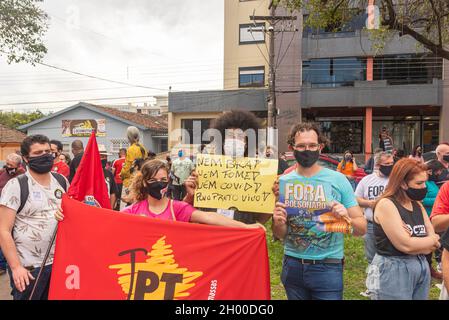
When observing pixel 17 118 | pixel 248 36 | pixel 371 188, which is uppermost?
pixel 248 36

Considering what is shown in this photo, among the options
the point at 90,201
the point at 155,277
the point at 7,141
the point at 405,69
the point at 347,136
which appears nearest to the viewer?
the point at 155,277

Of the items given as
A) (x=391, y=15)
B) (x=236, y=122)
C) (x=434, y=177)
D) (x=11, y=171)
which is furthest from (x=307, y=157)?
(x=391, y=15)

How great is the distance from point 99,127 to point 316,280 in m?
31.4

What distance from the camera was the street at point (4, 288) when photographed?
199 inches

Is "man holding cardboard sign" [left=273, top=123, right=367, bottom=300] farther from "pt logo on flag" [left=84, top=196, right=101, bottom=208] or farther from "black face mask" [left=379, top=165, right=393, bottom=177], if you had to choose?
"black face mask" [left=379, top=165, right=393, bottom=177]

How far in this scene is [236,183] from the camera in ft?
10.5

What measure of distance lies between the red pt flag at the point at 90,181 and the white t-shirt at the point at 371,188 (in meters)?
3.46

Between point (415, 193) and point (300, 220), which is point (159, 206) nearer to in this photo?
point (300, 220)

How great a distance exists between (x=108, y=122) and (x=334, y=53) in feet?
57.4

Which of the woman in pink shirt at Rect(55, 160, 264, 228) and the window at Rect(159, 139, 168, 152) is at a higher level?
the window at Rect(159, 139, 168, 152)

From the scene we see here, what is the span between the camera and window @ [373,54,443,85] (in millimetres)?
24125

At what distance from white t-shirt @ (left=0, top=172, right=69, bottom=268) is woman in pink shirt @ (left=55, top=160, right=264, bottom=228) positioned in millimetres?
294

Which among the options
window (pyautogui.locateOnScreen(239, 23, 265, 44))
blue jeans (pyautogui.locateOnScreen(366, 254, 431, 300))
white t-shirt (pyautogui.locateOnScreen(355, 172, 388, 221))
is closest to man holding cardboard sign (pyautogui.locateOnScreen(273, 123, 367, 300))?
blue jeans (pyautogui.locateOnScreen(366, 254, 431, 300))
